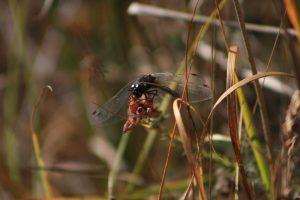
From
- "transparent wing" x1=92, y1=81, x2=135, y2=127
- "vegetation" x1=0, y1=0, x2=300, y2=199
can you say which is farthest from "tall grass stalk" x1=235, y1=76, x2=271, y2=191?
"transparent wing" x1=92, y1=81, x2=135, y2=127

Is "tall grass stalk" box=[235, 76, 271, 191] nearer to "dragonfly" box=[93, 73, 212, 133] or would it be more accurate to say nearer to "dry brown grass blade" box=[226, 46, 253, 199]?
"dragonfly" box=[93, 73, 212, 133]

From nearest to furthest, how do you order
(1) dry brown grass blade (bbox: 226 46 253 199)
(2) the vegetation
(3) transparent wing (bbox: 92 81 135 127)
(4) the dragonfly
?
1. (1) dry brown grass blade (bbox: 226 46 253 199)
2. (2) the vegetation
3. (4) the dragonfly
4. (3) transparent wing (bbox: 92 81 135 127)

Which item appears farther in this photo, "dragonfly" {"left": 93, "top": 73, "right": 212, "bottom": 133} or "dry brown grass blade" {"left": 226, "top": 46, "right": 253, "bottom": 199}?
"dragonfly" {"left": 93, "top": 73, "right": 212, "bottom": 133}

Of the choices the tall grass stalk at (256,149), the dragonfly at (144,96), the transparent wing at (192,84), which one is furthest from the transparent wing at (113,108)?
the tall grass stalk at (256,149)

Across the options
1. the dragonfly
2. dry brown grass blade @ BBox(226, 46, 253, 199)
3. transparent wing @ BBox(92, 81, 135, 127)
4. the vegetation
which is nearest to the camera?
dry brown grass blade @ BBox(226, 46, 253, 199)

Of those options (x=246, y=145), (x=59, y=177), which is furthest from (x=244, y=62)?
(x=59, y=177)

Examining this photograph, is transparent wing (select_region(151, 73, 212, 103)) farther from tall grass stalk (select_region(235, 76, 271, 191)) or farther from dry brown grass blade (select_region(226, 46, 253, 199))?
dry brown grass blade (select_region(226, 46, 253, 199))

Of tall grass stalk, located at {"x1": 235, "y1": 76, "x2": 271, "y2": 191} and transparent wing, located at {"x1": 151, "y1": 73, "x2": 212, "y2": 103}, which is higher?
transparent wing, located at {"x1": 151, "y1": 73, "x2": 212, "y2": 103}

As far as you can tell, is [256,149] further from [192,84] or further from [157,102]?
[157,102]

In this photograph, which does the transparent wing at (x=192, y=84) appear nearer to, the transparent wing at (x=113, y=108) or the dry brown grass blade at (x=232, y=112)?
the transparent wing at (x=113, y=108)
